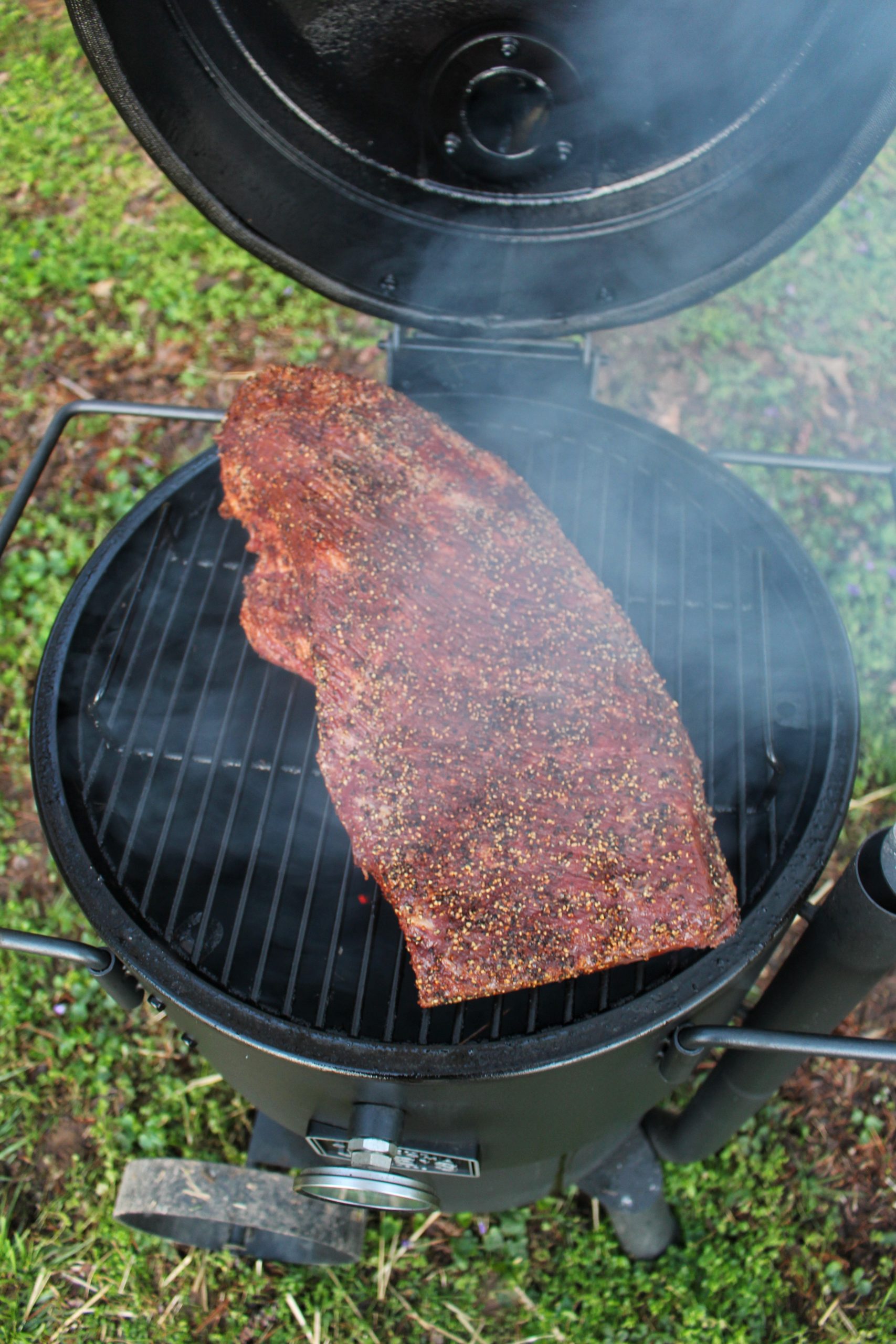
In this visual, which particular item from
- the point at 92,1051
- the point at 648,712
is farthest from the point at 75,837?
the point at 92,1051

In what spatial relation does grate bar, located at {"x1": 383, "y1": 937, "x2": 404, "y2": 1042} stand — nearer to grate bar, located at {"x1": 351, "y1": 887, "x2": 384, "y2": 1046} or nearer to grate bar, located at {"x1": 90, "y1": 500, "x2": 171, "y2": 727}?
grate bar, located at {"x1": 351, "y1": 887, "x2": 384, "y2": 1046}

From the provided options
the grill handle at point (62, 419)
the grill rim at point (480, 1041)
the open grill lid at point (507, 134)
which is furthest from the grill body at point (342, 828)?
the open grill lid at point (507, 134)

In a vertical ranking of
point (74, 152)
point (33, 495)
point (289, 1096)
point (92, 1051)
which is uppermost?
point (74, 152)

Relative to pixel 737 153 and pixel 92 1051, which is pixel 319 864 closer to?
pixel 92 1051

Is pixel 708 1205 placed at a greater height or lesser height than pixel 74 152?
lesser

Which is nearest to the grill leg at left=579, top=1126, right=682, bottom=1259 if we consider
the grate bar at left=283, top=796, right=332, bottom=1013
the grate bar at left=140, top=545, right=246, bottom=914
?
the grate bar at left=283, top=796, right=332, bottom=1013

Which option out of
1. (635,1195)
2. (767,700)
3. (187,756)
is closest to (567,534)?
(767,700)
